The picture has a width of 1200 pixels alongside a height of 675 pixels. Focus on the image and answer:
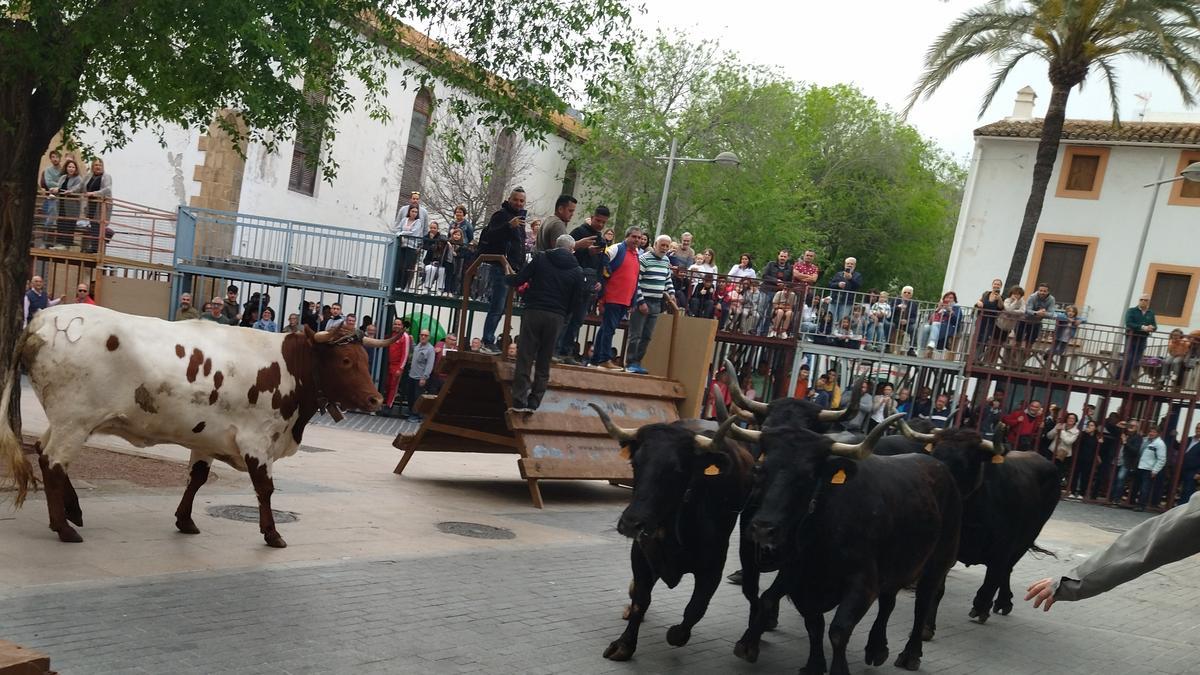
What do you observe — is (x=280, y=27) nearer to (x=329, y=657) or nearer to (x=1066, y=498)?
(x=329, y=657)

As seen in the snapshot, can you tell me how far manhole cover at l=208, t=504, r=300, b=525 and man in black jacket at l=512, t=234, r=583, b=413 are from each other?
3305 mm

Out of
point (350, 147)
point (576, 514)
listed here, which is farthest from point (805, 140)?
point (576, 514)

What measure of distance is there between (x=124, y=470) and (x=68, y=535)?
346cm

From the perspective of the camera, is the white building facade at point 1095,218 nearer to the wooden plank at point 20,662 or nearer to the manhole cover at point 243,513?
the manhole cover at point 243,513

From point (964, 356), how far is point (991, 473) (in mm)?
14985

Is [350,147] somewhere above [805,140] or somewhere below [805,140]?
below

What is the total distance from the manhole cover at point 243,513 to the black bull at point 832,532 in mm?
4449

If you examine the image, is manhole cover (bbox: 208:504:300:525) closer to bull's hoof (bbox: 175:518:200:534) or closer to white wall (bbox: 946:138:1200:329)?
bull's hoof (bbox: 175:518:200:534)

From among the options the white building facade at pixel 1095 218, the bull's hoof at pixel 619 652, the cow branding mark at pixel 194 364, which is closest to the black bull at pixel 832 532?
the bull's hoof at pixel 619 652

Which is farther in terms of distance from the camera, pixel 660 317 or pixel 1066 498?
pixel 1066 498

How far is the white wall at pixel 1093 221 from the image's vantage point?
116 ft

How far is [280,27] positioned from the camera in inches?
395

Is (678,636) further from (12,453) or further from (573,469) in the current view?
(573,469)

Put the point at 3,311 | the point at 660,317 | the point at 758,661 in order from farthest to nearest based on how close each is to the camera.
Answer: the point at 660,317 < the point at 3,311 < the point at 758,661
